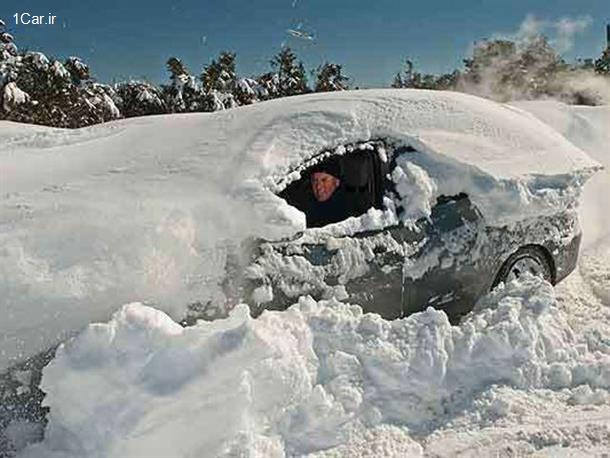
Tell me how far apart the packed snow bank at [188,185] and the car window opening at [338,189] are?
0.10 meters

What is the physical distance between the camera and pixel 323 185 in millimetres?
4430

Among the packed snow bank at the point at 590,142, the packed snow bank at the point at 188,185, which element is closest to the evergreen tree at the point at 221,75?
the packed snow bank at the point at 590,142

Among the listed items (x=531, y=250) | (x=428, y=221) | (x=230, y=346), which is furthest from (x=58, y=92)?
(x=230, y=346)

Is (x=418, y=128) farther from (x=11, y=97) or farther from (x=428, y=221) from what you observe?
(x=11, y=97)

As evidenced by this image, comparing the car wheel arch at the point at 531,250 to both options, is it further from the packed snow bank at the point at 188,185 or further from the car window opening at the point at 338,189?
the car window opening at the point at 338,189

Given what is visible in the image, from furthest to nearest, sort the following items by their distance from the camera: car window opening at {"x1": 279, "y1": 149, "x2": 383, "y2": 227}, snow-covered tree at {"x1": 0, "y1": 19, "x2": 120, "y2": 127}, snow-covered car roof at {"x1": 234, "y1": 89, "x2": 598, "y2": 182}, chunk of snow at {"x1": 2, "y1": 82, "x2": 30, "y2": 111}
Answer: snow-covered tree at {"x1": 0, "y1": 19, "x2": 120, "y2": 127} → chunk of snow at {"x1": 2, "y1": 82, "x2": 30, "y2": 111} → snow-covered car roof at {"x1": 234, "y1": 89, "x2": 598, "y2": 182} → car window opening at {"x1": 279, "y1": 149, "x2": 383, "y2": 227}

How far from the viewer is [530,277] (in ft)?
15.8

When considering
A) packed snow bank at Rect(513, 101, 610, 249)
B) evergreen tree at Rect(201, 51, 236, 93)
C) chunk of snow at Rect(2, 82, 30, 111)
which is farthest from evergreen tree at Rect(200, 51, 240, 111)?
packed snow bank at Rect(513, 101, 610, 249)

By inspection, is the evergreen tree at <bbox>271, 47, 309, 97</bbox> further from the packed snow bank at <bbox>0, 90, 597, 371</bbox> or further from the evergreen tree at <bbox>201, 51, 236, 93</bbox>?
the packed snow bank at <bbox>0, 90, 597, 371</bbox>

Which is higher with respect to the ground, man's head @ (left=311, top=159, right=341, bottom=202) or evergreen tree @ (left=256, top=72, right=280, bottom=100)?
evergreen tree @ (left=256, top=72, right=280, bottom=100)

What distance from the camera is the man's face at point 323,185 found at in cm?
439

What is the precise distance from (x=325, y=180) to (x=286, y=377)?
1410 mm

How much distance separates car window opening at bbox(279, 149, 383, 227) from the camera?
4.28 meters

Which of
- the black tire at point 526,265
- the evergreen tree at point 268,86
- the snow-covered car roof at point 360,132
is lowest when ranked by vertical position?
the black tire at point 526,265
